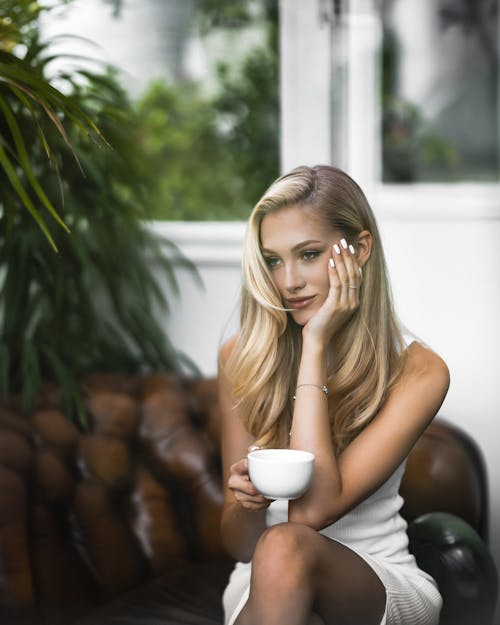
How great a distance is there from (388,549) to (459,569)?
0.12 meters

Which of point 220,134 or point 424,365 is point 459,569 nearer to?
point 424,365

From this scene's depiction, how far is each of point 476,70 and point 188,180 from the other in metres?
0.71

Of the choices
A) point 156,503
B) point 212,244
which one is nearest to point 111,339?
point 212,244

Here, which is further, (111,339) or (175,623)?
(111,339)

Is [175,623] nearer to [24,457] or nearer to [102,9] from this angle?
[24,457]

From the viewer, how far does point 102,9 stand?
196 centimetres

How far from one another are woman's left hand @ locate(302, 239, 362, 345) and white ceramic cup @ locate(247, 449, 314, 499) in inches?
7.2

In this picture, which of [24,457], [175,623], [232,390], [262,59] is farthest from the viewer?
[262,59]

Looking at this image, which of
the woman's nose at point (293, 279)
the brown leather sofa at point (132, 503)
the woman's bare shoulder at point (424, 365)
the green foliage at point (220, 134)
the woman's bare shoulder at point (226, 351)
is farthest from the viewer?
the green foliage at point (220, 134)

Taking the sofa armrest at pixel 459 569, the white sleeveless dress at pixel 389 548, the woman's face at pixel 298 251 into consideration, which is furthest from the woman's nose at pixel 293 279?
the sofa armrest at pixel 459 569

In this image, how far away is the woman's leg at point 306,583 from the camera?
40.6 inches

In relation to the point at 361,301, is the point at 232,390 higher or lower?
lower

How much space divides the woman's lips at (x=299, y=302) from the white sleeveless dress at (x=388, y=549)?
306mm

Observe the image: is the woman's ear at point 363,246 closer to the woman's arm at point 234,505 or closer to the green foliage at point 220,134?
the woman's arm at point 234,505
